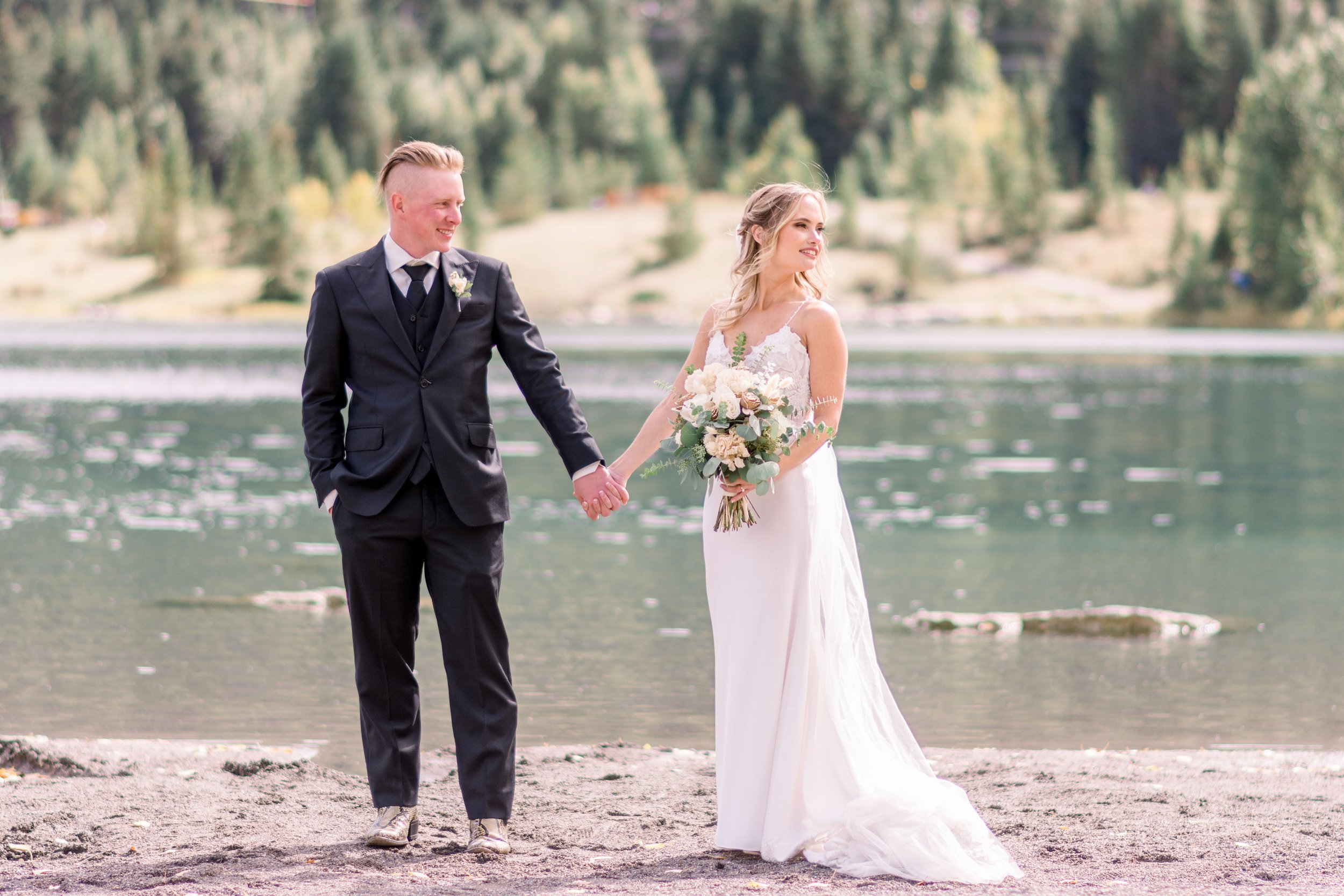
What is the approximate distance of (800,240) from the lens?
6.67 m

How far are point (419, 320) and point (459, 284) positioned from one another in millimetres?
225

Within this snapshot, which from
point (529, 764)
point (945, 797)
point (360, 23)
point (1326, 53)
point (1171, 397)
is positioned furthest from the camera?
point (360, 23)

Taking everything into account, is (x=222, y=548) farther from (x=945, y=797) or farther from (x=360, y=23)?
(x=360, y=23)

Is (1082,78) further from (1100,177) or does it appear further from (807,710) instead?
(807,710)

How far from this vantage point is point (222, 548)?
18969mm

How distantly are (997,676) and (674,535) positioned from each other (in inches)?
342

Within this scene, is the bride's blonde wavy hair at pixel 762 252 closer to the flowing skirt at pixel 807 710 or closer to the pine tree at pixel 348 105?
the flowing skirt at pixel 807 710

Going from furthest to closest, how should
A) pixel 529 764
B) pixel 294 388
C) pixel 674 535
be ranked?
1. pixel 294 388
2. pixel 674 535
3. pixel 529 764

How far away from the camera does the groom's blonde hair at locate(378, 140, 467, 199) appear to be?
6.44 metres

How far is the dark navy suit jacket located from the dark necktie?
25mm

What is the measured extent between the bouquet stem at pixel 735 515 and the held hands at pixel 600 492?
1.29ft

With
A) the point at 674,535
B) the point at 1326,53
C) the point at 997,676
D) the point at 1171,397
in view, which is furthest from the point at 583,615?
the point at 1326,53

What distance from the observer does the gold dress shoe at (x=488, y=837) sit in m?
6.41

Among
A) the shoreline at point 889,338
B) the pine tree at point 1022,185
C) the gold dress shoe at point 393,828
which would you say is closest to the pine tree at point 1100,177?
the pine tree at point 1022,185
